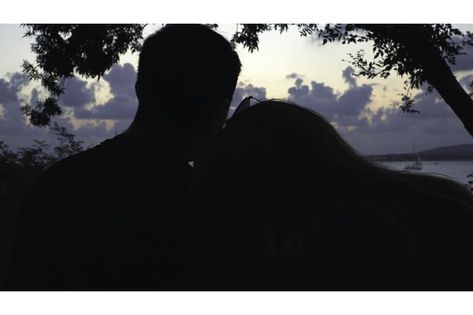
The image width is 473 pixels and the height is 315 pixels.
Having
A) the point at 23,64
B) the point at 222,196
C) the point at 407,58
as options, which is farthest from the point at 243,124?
the point at 23,64

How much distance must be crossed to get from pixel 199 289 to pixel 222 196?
43 centimetres

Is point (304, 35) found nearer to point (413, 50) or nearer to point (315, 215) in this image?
point (413, 50)

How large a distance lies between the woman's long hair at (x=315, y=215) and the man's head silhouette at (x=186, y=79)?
64cm

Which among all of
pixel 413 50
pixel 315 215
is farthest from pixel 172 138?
pixel 413 50

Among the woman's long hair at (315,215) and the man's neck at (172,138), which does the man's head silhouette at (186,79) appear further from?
the woman's long hair at (315,215)

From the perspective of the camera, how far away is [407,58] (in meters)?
7.48

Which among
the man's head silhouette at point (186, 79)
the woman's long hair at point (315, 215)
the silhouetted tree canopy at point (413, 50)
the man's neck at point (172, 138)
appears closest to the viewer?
the woman's long hair at point (315, 215)

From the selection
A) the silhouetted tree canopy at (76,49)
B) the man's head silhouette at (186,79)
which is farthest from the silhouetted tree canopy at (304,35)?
the man's head silhouette at (186,79)

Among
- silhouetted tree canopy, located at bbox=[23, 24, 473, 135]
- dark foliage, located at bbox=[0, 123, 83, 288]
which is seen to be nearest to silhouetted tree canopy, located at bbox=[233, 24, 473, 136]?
silhouetted tree canopy, located at bbox=[23, 24, 473, 135]

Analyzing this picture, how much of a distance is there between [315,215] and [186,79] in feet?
3.46

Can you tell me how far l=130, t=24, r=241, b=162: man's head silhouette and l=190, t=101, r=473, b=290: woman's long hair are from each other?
64cm

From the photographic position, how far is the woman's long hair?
1.24m

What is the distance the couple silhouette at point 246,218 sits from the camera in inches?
49.0
